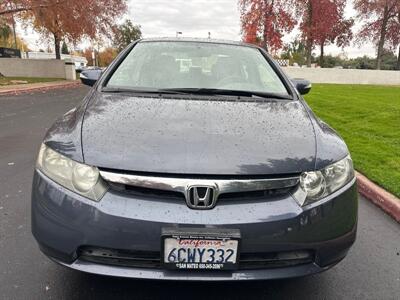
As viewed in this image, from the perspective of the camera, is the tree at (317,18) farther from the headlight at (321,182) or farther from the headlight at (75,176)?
the headlight at (75,176)

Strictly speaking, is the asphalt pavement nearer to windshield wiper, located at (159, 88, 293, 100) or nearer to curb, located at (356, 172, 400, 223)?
curb, located at (356, 172, 400, 223)

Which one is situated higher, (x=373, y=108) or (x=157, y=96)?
(x=157, y=96)

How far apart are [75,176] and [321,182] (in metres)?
1.24

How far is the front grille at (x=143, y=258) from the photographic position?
2062 mm

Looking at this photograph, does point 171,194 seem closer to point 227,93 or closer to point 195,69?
point 227,93

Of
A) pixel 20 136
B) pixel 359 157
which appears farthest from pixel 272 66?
pixel 20 136

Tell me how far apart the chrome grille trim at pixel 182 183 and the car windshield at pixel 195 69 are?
123cm

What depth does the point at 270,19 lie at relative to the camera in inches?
1243

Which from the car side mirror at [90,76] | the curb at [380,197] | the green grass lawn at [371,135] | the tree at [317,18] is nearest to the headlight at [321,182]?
the curb at [380,197]

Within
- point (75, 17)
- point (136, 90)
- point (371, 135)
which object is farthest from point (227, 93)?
point (75, 17)

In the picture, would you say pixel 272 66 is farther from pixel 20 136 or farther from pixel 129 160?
pixel 20 136

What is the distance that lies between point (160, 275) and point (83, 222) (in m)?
0.44

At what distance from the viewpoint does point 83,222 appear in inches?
80.1

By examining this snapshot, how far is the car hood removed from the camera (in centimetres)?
209
